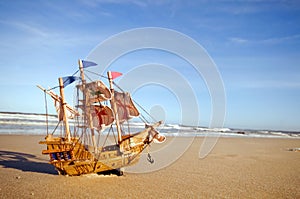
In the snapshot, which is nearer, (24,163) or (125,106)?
(24,163)

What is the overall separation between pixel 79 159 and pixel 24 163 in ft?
16.5

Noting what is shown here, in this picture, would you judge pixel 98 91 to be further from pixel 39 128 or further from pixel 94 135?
pixel 39 128

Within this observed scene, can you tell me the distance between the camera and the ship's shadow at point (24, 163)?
14.4 metres

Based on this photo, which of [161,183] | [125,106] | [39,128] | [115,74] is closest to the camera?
[161,183]

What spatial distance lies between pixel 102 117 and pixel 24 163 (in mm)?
5360

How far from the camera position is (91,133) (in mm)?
15719

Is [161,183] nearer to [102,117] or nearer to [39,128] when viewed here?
[102,117]

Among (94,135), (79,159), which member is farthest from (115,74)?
(79,159)

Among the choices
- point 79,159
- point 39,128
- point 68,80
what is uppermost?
point 68,80

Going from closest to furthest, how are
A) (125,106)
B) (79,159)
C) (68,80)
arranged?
(79,159)
(68,80)
(125,106)

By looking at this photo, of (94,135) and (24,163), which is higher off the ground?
(94,135)

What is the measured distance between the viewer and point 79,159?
13.3 metres

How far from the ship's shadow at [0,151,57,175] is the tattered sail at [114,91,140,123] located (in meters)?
5.36

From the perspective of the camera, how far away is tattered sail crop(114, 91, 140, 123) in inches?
667
